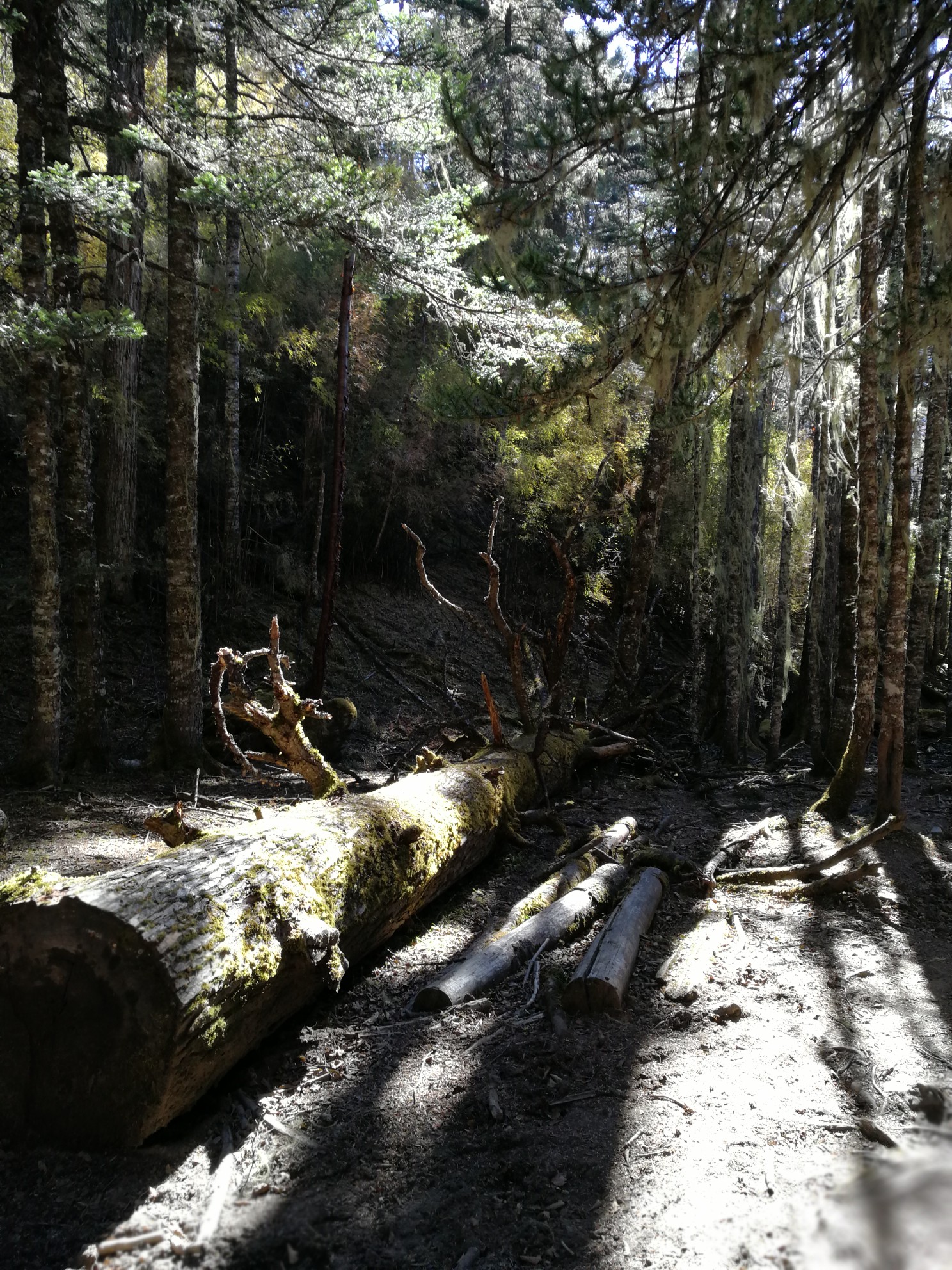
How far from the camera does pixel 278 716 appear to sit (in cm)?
694

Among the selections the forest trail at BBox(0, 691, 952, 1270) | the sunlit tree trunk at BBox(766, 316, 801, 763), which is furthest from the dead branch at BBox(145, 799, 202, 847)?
the sunlit tree trunk at BBox(766, 316, 801, 763)

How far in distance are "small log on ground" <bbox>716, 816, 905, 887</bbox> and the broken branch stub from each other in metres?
3.67

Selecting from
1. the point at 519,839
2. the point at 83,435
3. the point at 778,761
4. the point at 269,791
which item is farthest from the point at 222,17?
the point at 778,761

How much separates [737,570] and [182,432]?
8967 millimetres

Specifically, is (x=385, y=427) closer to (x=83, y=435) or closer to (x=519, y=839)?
(x=83, y=435)

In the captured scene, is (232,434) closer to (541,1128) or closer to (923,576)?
(923,576)

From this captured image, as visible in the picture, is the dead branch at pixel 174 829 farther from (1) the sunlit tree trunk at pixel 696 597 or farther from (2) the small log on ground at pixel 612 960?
(1) the sunlit tree trunk at pixel 696 597

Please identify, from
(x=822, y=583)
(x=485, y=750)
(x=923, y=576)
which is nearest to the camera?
(x=485, y=750)

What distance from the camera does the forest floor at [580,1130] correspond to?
97.4 inches

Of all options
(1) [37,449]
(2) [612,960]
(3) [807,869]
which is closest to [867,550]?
(3) [807,869]

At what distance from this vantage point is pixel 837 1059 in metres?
3.54

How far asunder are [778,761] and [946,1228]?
1337 cm

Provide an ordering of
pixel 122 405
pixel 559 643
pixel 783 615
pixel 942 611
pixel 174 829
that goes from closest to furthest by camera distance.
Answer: pixel 174 829 < pixel 559 643 < pixel 122 405 < pixel 783 615 < pixel 942 611

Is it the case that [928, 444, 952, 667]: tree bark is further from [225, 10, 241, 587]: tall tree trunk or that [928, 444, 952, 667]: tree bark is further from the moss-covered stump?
the moss-covered stump
